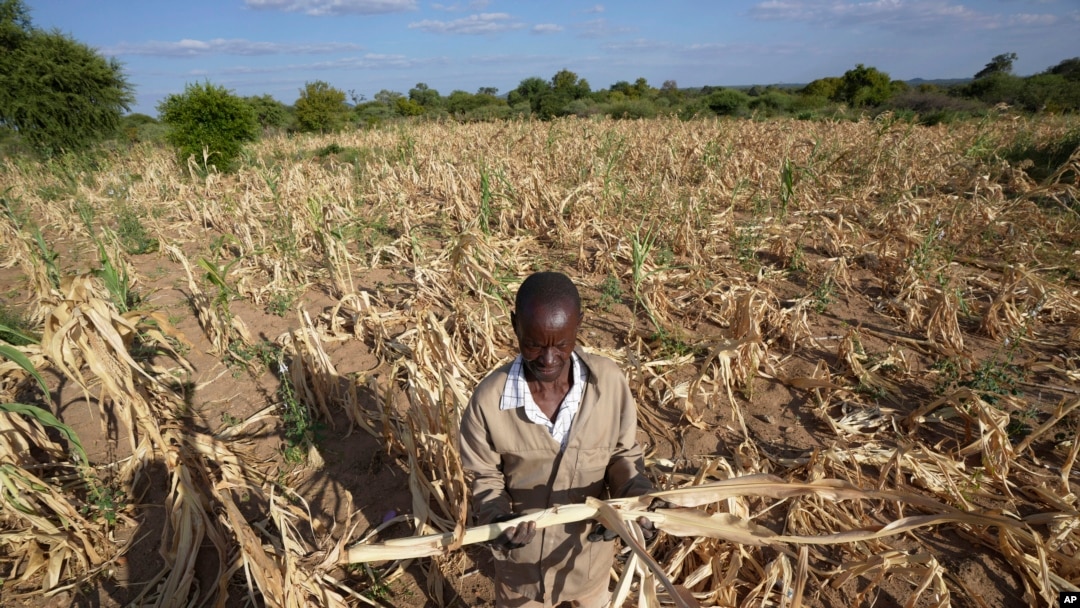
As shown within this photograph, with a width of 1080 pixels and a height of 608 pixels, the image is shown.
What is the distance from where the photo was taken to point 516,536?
1.30 meters

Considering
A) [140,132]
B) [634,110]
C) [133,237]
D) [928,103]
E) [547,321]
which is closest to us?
[547,321]

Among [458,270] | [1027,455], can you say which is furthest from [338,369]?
[1027,455]

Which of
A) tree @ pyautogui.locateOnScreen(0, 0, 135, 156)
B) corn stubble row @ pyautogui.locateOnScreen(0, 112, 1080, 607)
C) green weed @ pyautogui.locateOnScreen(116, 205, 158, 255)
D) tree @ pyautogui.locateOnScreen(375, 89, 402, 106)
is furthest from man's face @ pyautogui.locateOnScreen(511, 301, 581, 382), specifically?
tree @ pyautogui.locateOnScreen(375, 89, 402, 106)

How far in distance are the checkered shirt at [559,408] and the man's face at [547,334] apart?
0.28 feet

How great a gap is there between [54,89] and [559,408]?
63.1 feet

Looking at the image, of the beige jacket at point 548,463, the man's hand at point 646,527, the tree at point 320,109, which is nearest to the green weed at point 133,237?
the beige jacket at point 548,463

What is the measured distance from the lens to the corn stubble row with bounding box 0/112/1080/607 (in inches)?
78.5

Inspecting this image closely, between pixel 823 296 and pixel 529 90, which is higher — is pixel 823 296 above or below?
below

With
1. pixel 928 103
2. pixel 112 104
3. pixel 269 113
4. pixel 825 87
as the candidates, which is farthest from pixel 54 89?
pixel 825 87

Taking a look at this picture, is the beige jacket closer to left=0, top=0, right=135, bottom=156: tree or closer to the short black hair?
the short black hair

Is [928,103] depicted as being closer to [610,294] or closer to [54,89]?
[610,294]

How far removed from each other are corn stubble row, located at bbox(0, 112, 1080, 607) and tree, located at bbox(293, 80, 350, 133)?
18.0 meters

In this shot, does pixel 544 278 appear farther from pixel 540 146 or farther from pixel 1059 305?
pixel 540 146

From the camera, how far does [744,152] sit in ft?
29.5
